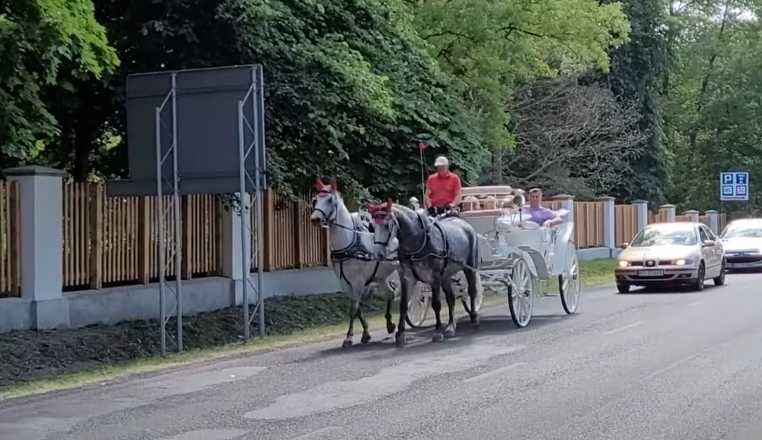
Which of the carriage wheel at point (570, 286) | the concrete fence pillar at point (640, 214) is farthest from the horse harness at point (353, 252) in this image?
the concrete fence pillar at point (640, 214)

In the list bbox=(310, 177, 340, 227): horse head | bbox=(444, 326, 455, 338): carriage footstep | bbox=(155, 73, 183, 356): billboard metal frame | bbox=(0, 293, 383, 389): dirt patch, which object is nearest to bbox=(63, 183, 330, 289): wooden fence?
bbox=(0, 293, 383, 389): dirt patch

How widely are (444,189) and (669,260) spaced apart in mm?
9226

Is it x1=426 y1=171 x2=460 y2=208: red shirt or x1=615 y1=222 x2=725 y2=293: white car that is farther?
x1=615 y1=222 x2=725 y2=293: white car

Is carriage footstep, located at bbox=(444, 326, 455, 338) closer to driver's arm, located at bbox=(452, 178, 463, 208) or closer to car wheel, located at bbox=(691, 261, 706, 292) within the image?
driver's arm, located at bbox=(452, 178, 463, 208)

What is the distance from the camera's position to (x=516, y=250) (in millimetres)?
17469

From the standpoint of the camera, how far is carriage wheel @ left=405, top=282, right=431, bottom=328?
17516 millimetres

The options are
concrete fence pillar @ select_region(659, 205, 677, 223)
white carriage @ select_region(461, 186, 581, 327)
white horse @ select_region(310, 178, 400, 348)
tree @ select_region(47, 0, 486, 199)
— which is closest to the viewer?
white horse @ select_region(310, 178, 400, 348)

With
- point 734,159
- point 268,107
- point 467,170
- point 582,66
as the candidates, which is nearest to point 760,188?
point 734,159

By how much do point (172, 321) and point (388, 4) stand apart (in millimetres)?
8432

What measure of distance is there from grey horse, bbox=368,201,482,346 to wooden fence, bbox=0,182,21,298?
17.4 feet

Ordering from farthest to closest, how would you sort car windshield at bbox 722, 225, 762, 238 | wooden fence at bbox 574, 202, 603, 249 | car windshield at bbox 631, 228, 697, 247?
wooden fence at bbox 574, 202, 603, 249, car windshield at bbox 722, 225, 762, 238, car windshield at bbox 631, 228, 697, 247

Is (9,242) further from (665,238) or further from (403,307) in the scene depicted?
(665,238)

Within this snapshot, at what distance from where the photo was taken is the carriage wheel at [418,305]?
1752cm

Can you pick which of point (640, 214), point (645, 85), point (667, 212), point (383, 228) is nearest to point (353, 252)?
point (383, 228)
